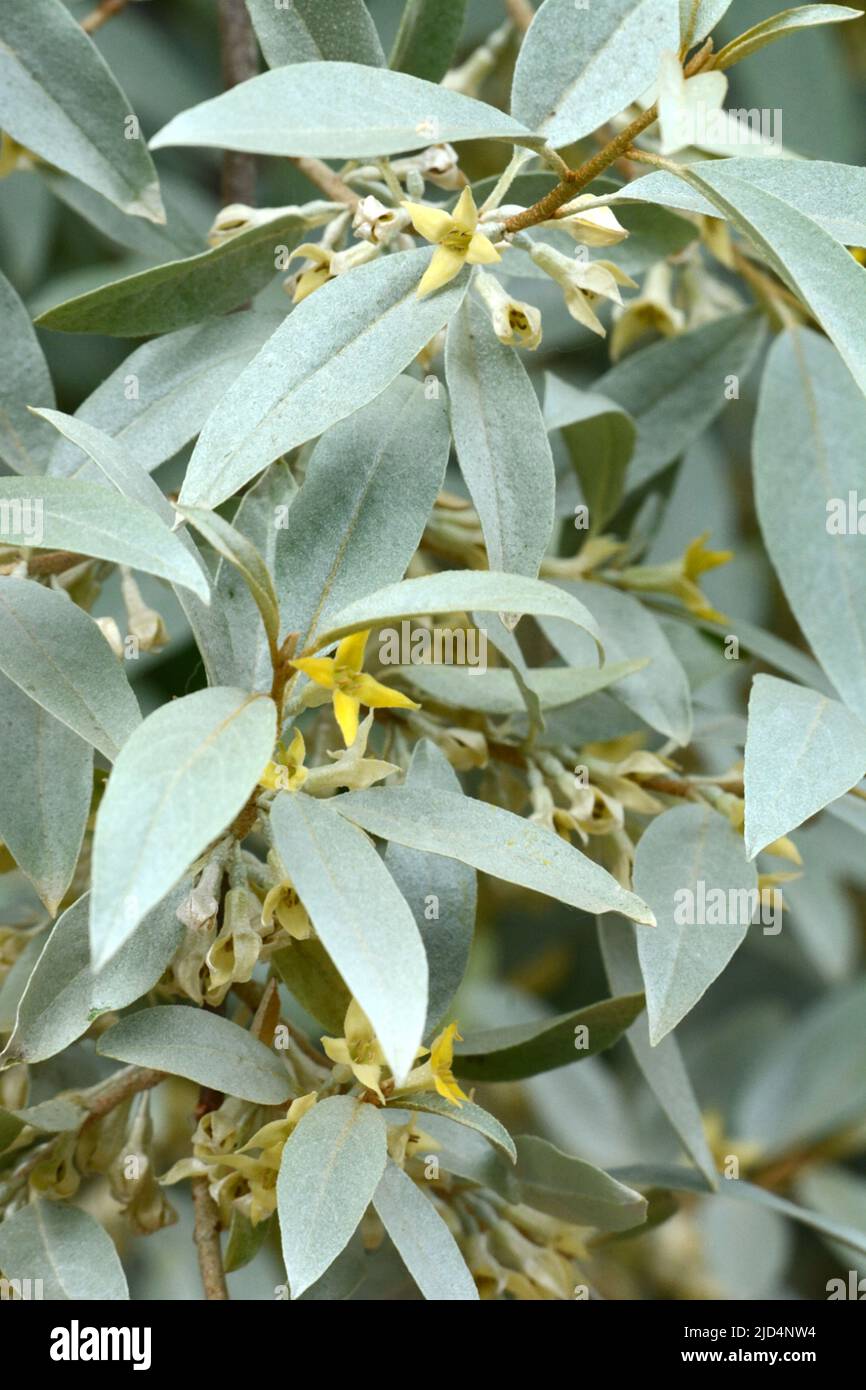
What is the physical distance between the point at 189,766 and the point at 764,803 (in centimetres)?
21

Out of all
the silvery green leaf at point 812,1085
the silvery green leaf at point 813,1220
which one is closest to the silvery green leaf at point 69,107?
the silvery green leaf at point 813,1220

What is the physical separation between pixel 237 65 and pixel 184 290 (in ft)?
0.77

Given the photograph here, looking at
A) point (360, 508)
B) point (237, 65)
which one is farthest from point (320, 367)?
point (237, 65)

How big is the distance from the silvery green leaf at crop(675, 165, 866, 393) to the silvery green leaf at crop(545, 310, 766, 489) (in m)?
0.30

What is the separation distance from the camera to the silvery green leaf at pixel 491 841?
1.44ft

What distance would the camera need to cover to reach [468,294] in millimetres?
528

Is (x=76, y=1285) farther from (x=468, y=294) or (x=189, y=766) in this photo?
(x=468, y=294)

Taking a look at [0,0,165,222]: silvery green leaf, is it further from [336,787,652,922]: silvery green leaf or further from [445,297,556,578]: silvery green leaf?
[336,787,652,922]: silvery green leaf

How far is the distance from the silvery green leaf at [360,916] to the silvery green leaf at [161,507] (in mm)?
Result: 61

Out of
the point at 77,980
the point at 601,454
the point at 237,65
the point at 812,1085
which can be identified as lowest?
the point at 812,1085

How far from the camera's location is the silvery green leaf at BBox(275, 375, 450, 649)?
489 mm

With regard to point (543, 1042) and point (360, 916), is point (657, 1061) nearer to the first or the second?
point (543, 1042)

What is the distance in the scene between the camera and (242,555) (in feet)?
1.36
